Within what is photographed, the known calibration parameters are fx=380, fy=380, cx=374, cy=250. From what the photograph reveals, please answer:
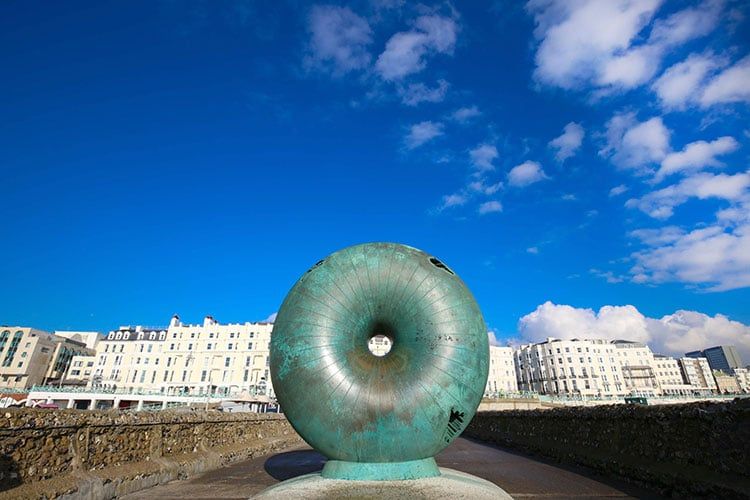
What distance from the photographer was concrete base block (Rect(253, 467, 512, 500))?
4.66 m

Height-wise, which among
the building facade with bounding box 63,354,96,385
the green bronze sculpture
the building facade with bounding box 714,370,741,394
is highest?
the building facade with bounding box 714,370,741,394

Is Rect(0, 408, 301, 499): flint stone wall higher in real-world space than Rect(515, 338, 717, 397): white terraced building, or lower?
lower

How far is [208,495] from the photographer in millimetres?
9398

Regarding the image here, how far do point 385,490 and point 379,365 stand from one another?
149 centimetres

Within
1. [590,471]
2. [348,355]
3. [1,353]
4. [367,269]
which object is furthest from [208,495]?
[1,353]

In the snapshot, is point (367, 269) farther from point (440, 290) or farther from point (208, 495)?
point (208, 495)

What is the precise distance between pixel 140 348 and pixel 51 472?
9023 cm

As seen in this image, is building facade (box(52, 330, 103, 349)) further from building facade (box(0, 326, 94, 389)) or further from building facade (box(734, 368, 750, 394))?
building facade (box(734, 368, 750, 394))

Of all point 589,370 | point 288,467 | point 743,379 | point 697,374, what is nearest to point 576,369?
point 589,370

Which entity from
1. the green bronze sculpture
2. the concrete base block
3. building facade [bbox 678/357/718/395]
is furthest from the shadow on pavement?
building facade [bbox 678/357/718/395]

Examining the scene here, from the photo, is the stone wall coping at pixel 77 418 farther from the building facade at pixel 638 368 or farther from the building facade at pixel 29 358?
the building facade at pixel 638 368

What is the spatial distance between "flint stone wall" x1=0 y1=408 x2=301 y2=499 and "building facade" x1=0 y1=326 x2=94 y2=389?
100559 millimetres

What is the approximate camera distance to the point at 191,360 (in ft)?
255

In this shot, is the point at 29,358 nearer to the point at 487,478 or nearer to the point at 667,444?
the point at 487,478
